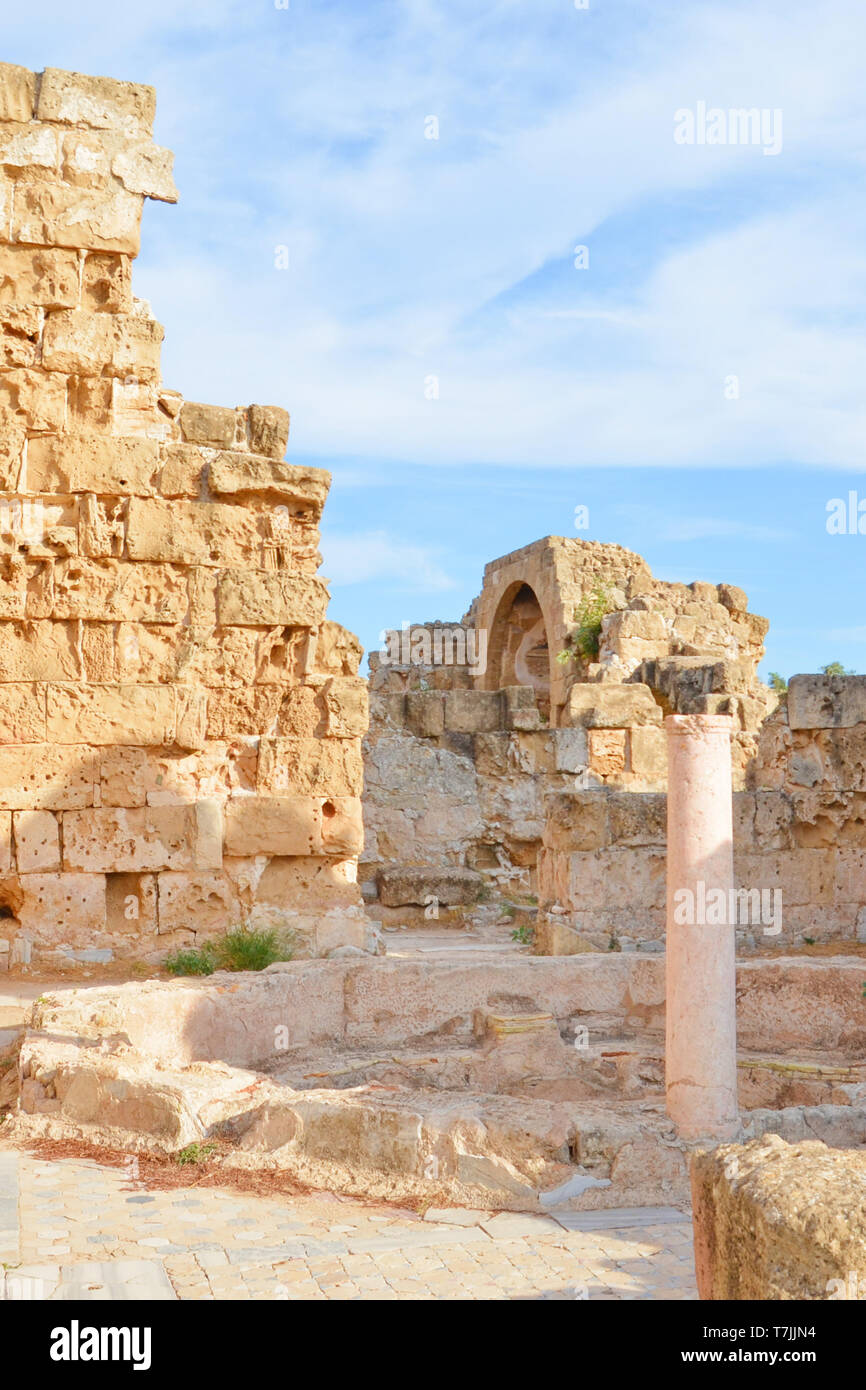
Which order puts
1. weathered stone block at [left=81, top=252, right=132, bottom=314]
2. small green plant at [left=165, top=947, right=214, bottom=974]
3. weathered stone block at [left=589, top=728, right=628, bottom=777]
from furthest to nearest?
weathered stone block at [left=589, top=728, right=628, bottom=777] → weathered stone block at [left=81, top=252, right=132, bottom=314] → small green plant at [left=165, top=947, right=214, bottom=974]

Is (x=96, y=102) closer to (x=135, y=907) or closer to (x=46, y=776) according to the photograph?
(x=46, y=776)

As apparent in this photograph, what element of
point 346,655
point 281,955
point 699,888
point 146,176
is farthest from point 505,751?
point 699,888

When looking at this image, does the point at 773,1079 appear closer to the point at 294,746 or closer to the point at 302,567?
the point at 294,746

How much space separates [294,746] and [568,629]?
11.7m

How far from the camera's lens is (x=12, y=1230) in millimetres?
4566

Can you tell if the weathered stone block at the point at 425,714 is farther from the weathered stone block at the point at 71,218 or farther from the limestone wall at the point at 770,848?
the weathered stone block at the point at 71,218

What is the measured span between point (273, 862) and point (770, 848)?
4179 mm

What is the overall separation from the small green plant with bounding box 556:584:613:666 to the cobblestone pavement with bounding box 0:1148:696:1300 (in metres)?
14.2

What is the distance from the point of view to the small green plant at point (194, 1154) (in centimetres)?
546

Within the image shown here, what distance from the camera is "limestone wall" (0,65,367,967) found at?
352 inches

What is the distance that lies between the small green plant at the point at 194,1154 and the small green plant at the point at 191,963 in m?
3.12

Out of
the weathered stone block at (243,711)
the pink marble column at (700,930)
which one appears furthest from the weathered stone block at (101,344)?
the pink marble column at (700,930)

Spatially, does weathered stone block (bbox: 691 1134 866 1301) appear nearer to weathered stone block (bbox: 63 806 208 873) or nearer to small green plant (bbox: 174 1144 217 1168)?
small green plant (bbox: 174 1144 217 1168)

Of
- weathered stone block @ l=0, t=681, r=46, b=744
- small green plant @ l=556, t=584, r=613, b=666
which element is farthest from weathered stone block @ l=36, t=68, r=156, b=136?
small green plant @ l=556, t=584, r=613, b=666
